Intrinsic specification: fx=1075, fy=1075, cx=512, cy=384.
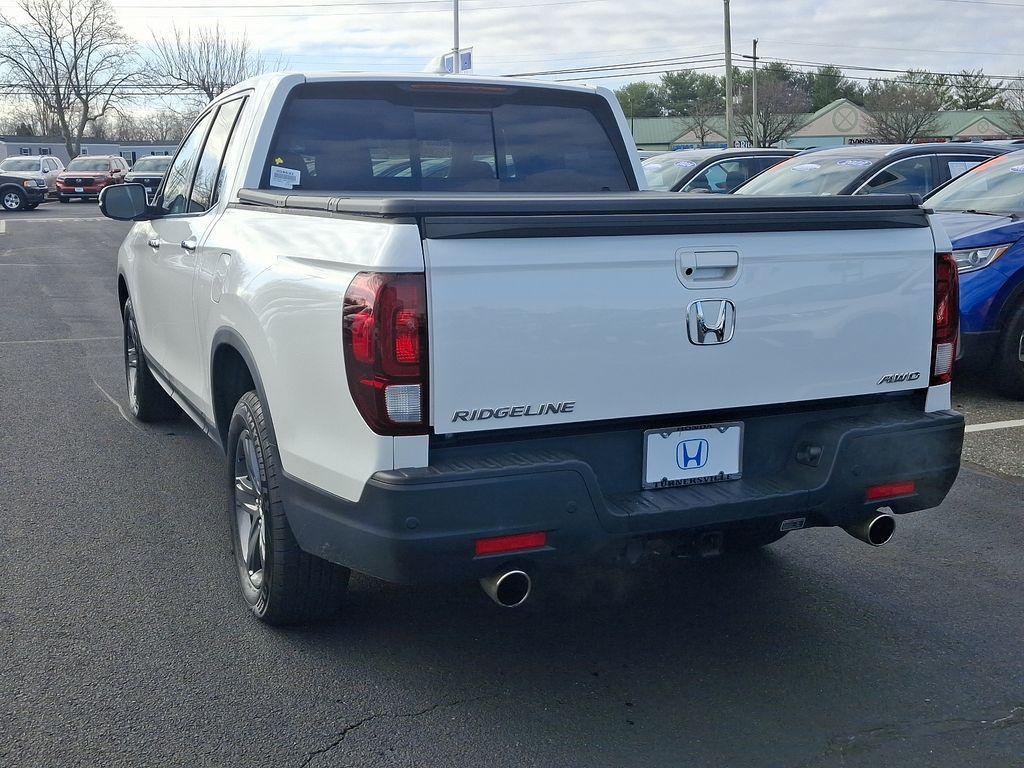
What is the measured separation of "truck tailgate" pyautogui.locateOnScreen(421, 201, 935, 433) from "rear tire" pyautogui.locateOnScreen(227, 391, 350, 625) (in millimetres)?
873

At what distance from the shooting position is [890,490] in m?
3.53

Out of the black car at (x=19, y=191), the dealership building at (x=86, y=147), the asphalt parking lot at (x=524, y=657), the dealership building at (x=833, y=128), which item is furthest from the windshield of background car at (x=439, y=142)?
the dealership building at (x=86, y=147)

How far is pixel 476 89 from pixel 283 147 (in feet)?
3.07

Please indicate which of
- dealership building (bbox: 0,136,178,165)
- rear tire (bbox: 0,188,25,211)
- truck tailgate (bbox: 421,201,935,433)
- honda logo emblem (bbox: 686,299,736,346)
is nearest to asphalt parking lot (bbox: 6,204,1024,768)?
truck tailgate (bbox: 421,201,935,433)

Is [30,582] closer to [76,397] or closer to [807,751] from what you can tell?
[807,751]

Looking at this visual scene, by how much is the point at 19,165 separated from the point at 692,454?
40.9m

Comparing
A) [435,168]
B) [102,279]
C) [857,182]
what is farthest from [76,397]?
[102,279]

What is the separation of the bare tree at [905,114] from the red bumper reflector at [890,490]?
65304 millimetres

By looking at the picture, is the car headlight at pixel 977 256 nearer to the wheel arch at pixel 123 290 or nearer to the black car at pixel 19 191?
the wheel arch at pixel 123 290

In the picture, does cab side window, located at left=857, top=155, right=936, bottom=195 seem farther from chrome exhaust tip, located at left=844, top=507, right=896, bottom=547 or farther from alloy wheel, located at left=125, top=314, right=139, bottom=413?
chrome exhaust tip, located at left=844, top=507, right=896, bottom=547

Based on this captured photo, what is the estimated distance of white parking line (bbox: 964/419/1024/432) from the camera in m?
6.77

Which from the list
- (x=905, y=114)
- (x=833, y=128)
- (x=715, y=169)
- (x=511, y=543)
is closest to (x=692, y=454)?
(x=511, y=543)

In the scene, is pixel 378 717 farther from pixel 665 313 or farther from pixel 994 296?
pixel 994 296

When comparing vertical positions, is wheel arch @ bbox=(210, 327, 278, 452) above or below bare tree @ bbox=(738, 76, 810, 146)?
below
